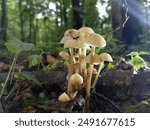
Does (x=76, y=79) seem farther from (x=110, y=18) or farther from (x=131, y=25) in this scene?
(x=110, y=18)

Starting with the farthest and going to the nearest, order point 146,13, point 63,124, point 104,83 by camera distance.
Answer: point 146,13 < point 104,83 < point 63,124

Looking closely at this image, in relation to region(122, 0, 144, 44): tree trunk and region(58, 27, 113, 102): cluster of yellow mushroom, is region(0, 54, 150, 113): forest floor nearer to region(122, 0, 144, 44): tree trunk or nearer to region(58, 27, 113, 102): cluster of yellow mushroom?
region(58, 27, 113, 102): cluster of yellow mushroom

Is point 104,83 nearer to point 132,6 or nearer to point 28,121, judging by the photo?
point 28,121

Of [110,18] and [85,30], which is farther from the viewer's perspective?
[110,18]

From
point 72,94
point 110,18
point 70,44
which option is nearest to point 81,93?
point 72,94

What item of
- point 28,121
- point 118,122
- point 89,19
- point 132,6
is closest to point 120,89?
point 118,122

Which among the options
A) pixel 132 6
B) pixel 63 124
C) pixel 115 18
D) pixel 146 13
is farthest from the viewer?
pixel 146 13
